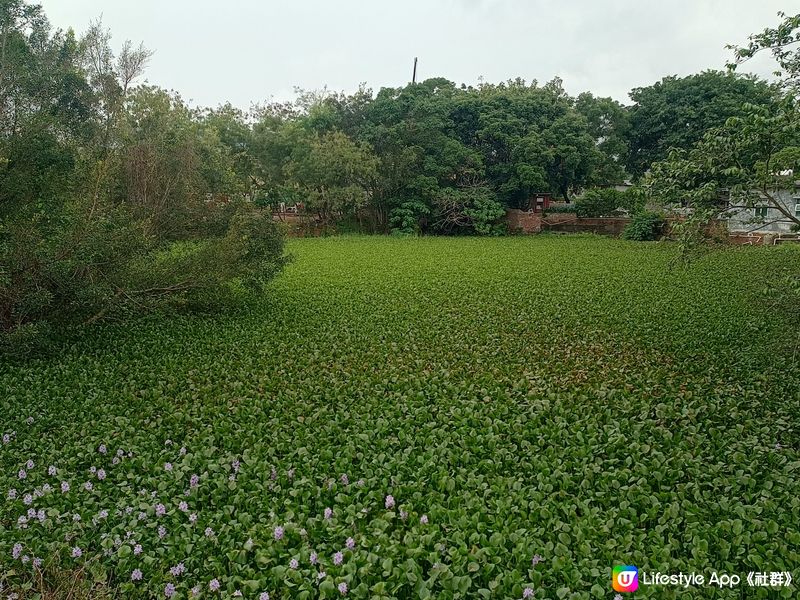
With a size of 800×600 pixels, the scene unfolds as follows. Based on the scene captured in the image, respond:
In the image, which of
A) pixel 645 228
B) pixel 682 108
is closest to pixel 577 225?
pixel 645 228

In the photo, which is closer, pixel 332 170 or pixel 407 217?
pixel 332 170

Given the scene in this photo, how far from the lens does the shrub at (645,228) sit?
20.4 m

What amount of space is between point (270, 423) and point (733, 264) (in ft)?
40.7

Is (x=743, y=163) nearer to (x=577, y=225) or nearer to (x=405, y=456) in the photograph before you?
(x=405, y=456)

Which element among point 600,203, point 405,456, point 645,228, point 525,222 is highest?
point 600,203

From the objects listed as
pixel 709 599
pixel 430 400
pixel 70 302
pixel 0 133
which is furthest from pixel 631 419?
pixel 0 133

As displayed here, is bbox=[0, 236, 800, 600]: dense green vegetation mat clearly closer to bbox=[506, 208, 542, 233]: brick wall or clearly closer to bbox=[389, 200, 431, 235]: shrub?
bbox=[389, 200, 431, 235]: shrub

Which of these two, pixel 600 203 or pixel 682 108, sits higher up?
pixel 682 108

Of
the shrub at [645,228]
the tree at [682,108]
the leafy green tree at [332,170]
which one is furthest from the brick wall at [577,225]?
the leafy green tree at [332,170]

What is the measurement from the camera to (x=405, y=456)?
3.68 meters

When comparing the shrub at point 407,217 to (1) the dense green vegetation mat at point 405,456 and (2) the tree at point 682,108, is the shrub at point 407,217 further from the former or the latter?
(1) the dense green vegetation mat at point 405,456

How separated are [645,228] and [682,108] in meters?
6.82

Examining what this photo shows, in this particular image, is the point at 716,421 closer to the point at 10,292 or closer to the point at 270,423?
the point at 270,423

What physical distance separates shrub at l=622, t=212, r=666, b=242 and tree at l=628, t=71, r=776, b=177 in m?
3.98
